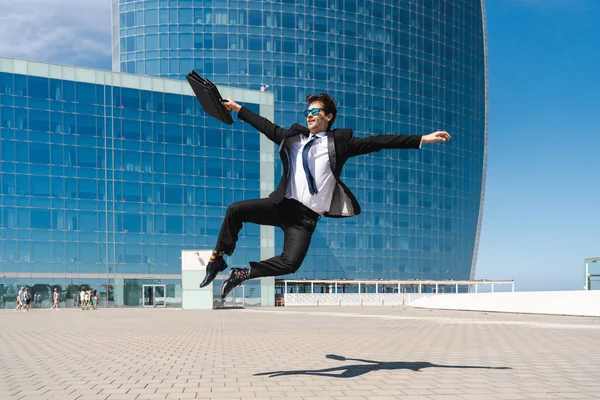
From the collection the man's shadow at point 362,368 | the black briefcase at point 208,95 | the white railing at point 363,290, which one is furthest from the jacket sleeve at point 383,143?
the white railing at point 363,290

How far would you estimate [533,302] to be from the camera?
3145 centimetres

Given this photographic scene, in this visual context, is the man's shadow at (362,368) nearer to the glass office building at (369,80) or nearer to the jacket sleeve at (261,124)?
the jacket sleeve at (261,124)

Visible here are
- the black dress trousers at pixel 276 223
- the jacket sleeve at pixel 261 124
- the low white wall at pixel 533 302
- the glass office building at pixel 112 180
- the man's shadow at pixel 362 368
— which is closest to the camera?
the black dress trousers at pixel 276 223

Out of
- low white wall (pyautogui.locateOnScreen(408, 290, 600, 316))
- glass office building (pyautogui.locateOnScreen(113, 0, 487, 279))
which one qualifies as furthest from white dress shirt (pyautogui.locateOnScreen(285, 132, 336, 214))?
glass office building (pyautogui.locateOnScreen(113, 0, 487, 279))

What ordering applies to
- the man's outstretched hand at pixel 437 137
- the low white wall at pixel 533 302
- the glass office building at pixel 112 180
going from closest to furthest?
1. the man's outstretched hand at pixel 437 137
2. the low white wall at pixel 533 302
3. the glass office building at pixel 112 180

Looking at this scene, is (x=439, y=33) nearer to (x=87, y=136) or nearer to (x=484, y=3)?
(x=484, y=3)

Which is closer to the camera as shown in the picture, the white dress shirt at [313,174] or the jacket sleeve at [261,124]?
the white dress shirt at [313,174]

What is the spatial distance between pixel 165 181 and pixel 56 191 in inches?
318

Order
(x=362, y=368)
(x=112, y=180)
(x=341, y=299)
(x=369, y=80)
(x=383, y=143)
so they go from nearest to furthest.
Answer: (x=383, y=143) < (x=362, y=368) < (x=112, y=180) < (x=341, y=299) < (x=369, y=80)

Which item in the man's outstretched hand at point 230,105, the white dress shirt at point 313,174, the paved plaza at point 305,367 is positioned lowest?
the paved plaza at point 305,367

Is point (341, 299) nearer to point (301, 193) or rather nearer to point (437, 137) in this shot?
point (301, 193)

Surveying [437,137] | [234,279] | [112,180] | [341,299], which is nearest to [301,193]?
[234,279]

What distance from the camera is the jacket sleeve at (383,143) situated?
24.7ft

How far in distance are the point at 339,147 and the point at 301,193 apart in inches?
27.8
